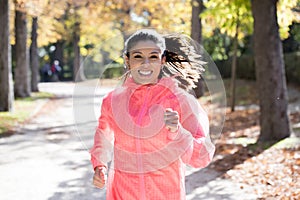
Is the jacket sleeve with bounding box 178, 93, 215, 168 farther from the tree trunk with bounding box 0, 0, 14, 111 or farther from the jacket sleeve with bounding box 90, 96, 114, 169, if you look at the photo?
the tree trunk with bounding box 0, 0, 14, 111

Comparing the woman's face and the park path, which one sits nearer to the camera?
the woman's face

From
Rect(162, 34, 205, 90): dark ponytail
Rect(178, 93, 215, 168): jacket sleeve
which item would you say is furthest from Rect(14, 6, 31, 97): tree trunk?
Rect(178, 93, 215, 168): jacket sleeve

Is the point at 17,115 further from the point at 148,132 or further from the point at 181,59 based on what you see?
the point at 148,132

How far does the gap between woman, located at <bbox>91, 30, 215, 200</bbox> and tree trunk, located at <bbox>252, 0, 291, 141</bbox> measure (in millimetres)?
7387

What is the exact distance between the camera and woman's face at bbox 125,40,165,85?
2.73m

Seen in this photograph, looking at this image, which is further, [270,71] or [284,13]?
[284,13]

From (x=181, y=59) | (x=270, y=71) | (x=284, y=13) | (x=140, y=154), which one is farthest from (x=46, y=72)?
(x=140, y=154)

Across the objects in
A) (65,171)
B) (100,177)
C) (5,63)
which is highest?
(5,63)

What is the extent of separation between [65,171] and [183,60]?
5296mm

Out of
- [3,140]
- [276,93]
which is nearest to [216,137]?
[276,93]

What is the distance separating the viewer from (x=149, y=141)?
269 centimetres

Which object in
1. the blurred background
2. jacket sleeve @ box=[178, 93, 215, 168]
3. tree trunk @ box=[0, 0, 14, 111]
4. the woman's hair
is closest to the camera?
jacket sleeve @ box=[178, 93, 215, 168]

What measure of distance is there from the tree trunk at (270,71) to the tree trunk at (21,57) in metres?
13.7

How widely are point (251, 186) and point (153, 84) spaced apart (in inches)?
176
